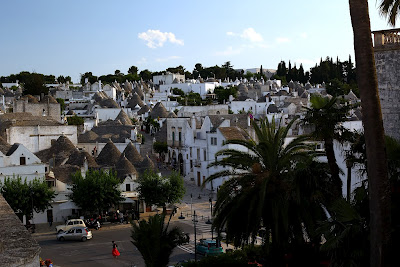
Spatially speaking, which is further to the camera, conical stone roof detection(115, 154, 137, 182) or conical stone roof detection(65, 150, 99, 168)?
conical stone roof detection(65, 150, 99, 168)

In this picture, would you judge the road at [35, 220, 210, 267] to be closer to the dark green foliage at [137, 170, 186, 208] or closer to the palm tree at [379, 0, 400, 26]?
the dark green foliage at [137, 170, 186, 208]

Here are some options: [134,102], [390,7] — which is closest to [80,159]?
[390,7]

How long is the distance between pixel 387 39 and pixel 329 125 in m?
2.85

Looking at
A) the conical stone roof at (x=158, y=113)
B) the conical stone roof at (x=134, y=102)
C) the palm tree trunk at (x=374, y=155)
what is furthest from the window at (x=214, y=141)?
the conical stone roof at (x=134, y=102)

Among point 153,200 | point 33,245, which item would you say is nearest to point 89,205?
point 153,200

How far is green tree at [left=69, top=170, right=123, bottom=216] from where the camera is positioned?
103ft

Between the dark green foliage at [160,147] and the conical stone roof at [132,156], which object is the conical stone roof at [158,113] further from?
the conical stone roof at [132,156]

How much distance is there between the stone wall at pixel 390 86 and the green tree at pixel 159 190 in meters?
20.3

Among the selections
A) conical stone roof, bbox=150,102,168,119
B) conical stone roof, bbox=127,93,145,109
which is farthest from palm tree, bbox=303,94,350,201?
conical stone roof, bbox=127,93,145,109

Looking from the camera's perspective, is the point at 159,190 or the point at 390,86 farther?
the point at 159,190

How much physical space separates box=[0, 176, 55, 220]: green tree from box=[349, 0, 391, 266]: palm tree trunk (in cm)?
2412

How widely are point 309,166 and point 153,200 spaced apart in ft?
65.5

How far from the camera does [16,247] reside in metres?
9.20

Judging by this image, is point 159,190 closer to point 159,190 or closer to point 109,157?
point 159,190
